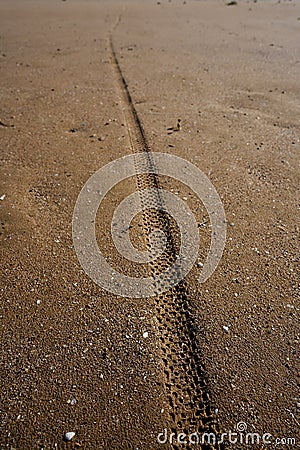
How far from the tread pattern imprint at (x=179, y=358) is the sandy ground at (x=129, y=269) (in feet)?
0.04

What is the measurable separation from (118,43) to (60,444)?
24.7 ft

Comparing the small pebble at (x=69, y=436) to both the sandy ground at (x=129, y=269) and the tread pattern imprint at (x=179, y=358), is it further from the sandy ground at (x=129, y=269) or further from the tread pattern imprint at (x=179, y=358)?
the tread pattern imprint at (x=179, y=358)

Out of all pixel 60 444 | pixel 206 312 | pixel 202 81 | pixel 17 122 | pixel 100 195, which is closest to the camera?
pixel 60 444

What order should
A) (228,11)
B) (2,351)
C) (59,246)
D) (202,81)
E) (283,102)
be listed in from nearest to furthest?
(2,351) → (59,246) → (283,102) → (202,81) → (228,11)

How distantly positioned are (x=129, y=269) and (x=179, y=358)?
0.79 metres

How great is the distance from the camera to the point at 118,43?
24.9 feet

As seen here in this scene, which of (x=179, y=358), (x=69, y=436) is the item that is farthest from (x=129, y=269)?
(x=69, y=436)

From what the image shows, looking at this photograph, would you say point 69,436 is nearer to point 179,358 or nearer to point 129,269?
point 179,358

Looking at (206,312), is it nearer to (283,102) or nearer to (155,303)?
(155,303)

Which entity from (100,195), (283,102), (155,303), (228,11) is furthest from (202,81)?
(228,11)

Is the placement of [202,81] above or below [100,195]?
above

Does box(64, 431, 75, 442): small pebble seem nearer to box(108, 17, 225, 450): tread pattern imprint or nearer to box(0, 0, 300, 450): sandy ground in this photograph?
box(0, 0, 300, 450): sandy ground

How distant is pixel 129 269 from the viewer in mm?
2762

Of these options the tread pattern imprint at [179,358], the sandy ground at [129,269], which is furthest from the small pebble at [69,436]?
the tread pattern imprint at [179,358]
